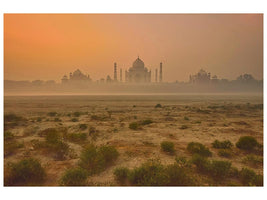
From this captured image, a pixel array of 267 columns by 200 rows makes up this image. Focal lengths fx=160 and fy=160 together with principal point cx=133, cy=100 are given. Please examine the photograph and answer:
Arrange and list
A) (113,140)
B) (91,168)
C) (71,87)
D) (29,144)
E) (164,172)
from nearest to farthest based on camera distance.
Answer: (164,172), (91,168), (29,144), (113,140), (71,87)

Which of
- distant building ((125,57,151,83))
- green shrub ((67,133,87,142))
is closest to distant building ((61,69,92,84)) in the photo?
distant building ((125,57,151,83))

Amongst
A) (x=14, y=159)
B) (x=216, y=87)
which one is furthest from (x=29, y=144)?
(x=216, y=87)

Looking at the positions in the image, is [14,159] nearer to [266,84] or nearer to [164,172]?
[164,172]

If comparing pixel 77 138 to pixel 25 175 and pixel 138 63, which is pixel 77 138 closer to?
pixel 25 175

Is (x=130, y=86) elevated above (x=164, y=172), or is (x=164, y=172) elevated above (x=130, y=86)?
(x=130, y=86)

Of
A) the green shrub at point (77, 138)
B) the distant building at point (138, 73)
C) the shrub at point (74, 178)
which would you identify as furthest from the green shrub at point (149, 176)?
the distant building at point (138, 73)

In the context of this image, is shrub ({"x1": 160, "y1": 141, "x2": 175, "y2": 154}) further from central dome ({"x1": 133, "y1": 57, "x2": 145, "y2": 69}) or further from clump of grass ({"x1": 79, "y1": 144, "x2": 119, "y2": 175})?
central dome ({"x1": 133, "y1": 57, "x2": 145, "y2": 69})

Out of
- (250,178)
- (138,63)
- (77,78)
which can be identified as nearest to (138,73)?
(138,63)
